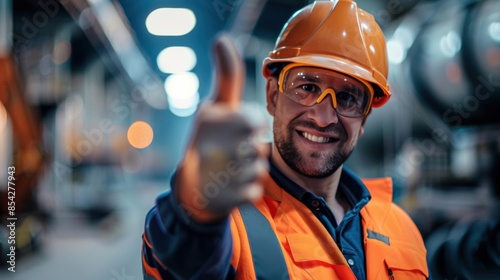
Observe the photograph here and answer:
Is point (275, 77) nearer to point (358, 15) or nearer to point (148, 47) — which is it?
point (358, 15)

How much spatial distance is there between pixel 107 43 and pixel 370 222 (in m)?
7.27

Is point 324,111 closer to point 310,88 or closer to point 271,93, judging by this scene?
point 310,88

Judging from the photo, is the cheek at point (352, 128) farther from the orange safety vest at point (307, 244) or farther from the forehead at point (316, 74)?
the orange safety vest at point (307, 244)

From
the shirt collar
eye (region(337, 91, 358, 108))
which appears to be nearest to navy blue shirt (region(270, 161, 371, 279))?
the shirt collar

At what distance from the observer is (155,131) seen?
16422 millimetres

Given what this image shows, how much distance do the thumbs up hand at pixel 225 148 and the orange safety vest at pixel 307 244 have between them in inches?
13.1

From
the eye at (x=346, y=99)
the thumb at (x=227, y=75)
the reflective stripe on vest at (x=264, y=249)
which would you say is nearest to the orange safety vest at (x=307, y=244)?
the reflective stripe on vest at (x=264, y=249)

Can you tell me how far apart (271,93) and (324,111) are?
0.62ft

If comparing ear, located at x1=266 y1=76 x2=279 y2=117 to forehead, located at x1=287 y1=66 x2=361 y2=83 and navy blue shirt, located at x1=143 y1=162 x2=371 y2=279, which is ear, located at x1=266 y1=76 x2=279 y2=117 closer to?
forehead, located at x1=287 y1=66 x2=361 y2=83

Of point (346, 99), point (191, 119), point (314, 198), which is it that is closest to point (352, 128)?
point (346, 99)

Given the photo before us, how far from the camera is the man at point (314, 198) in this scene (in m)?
0.97

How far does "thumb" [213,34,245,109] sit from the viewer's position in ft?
2.37

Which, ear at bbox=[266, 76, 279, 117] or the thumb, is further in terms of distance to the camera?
ear at bbox=[266, 76, 279, 117]

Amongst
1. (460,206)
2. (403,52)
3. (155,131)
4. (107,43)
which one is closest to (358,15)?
(403,52)
